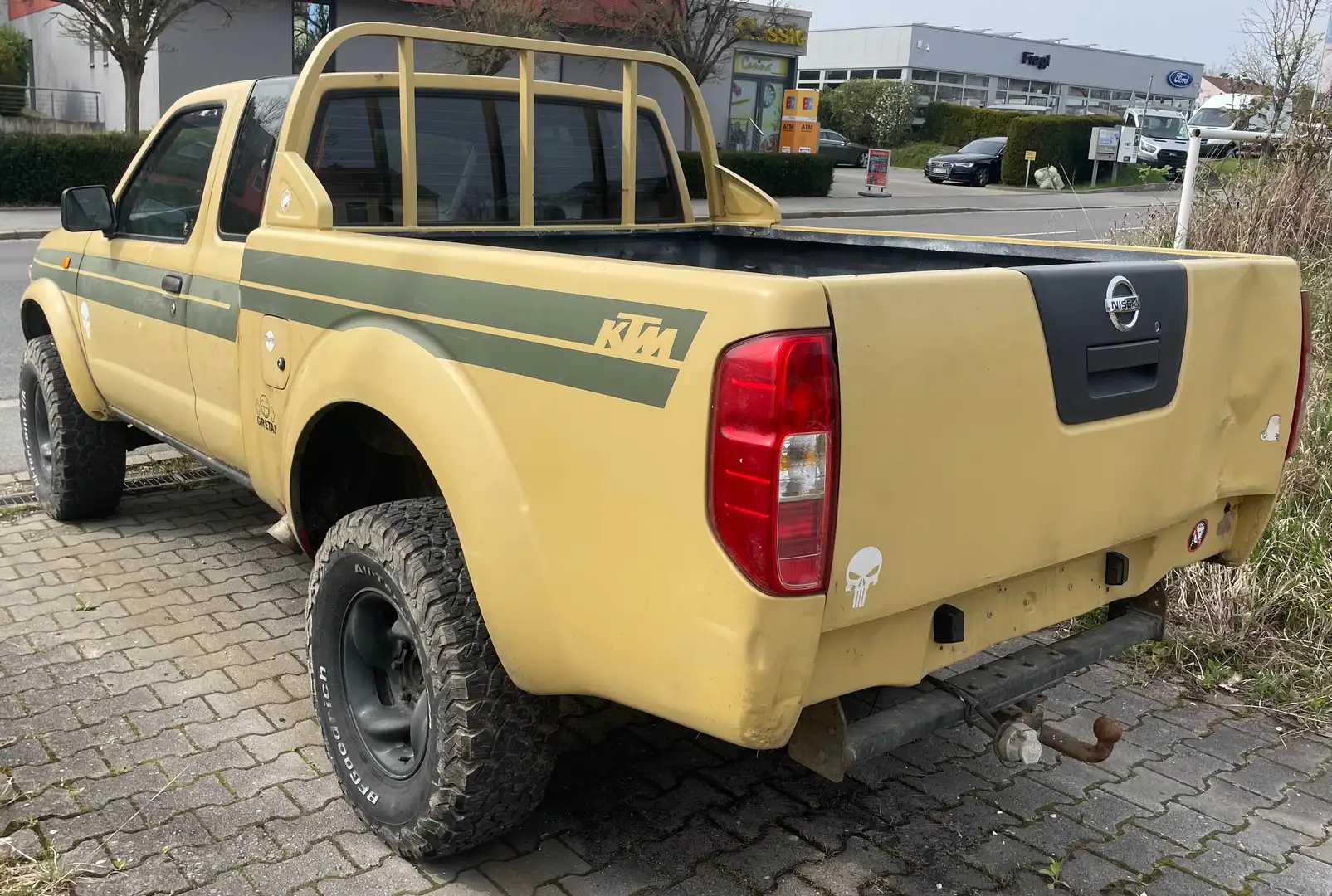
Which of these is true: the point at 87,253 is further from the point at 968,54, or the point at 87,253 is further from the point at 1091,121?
the point at 968,54

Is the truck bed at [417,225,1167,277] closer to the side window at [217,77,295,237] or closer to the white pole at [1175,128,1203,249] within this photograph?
the side window at [217,77,295,237]

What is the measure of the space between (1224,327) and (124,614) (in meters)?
3.85

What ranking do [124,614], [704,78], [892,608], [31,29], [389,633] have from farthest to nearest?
1. [31,29]
2. [704,78]
3. [124,614]
4. [389,633]
5. [892,608]

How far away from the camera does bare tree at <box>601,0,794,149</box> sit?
981 inches

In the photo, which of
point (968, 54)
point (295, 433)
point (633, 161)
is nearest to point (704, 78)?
point (633, 161)

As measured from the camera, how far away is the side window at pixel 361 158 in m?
3.85

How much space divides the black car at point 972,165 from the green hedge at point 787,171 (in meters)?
8.87

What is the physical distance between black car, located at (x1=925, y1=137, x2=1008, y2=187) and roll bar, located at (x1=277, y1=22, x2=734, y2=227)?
3206cm

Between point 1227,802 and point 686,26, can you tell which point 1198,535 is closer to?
point 1227,802

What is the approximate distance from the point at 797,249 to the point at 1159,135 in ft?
119

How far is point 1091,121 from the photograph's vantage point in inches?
1467

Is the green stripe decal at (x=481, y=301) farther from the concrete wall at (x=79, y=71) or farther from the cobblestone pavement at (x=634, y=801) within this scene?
the concrete wall at (x=79, y=71)

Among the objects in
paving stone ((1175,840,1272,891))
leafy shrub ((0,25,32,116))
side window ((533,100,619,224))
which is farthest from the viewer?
leafy shrub ((0,25,32,116))

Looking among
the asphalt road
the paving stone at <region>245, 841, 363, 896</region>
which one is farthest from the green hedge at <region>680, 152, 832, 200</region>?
the paving stone at <region>245, 841, 363, 896</region>
